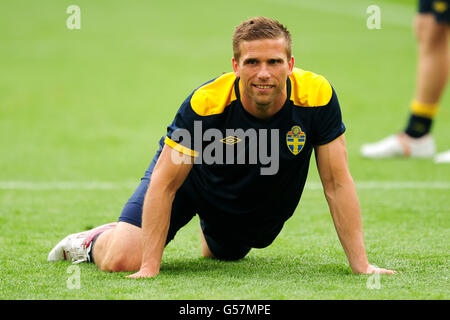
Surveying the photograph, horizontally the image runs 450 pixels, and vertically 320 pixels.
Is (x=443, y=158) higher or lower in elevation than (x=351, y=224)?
lower

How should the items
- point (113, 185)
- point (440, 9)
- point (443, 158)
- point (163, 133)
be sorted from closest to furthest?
point (113, 185) < point (440, 9) < point (443, 158) < point (163, 133)

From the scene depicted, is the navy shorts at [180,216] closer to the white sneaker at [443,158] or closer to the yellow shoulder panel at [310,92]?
the yellow shoulder panel at [310,92]

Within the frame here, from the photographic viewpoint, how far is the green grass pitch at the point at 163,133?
14.0 feet

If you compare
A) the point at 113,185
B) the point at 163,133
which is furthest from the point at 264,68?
the point at 163,133

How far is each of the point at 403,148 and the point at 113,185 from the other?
3.47 meters

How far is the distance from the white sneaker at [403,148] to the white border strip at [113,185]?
4.39ft

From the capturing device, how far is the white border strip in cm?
780

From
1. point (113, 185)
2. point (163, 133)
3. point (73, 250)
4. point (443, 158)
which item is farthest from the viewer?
point (163, 133)

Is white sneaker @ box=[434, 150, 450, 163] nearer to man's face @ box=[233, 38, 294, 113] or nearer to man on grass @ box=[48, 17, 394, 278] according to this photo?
man on grass @ box=[48, 17, 394, 278]

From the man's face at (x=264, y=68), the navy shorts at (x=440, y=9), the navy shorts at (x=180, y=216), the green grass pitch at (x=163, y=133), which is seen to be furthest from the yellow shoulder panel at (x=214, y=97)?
the navy shorts at (x=440, y=9)

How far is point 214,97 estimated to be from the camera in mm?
4242

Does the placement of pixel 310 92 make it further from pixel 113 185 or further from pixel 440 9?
pixel 440 9

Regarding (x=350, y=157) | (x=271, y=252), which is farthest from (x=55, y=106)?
(x=271, y=252)

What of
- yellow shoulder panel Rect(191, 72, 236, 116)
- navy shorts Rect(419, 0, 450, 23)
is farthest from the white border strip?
yellow shoulder panel Rect(191, 72, 236, 116)
